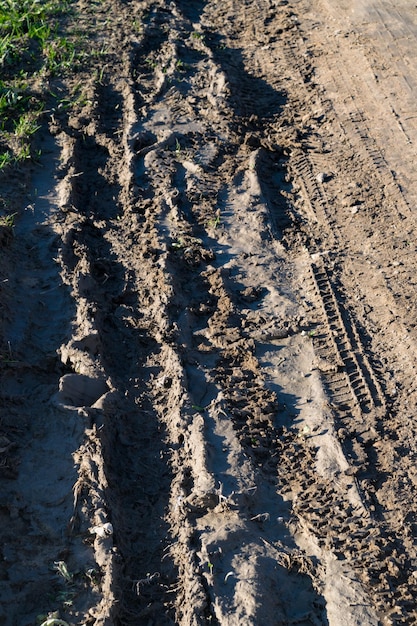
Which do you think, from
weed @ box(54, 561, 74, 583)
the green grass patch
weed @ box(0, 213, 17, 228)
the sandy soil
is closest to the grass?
the green grass patch

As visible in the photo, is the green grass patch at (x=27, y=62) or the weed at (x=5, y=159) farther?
the green grass patch at (x=27, y=62)

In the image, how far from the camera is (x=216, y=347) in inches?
193

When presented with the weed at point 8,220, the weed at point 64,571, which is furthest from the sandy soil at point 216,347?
the weed at point 8,220

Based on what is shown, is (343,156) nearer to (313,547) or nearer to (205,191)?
(205,191)

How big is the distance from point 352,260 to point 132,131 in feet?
8.10

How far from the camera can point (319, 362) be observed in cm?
473

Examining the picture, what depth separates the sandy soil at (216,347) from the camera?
3744mm

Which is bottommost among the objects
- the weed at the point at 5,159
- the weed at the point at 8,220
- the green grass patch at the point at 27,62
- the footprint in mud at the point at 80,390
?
the footprint in mud at the point at 80,390

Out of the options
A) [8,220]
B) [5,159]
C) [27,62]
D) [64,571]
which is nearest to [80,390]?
[64,571]

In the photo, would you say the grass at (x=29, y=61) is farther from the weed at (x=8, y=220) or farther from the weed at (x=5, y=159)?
the weed at (x=8, y=220)

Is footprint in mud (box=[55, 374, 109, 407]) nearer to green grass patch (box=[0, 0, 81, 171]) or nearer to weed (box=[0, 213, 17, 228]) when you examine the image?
weed (box=[0, 213, 17, 228])

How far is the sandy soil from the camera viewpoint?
3.74 m

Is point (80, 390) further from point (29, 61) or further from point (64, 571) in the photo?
point (29, 61)

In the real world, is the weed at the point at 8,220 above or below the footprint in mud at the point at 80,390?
above
